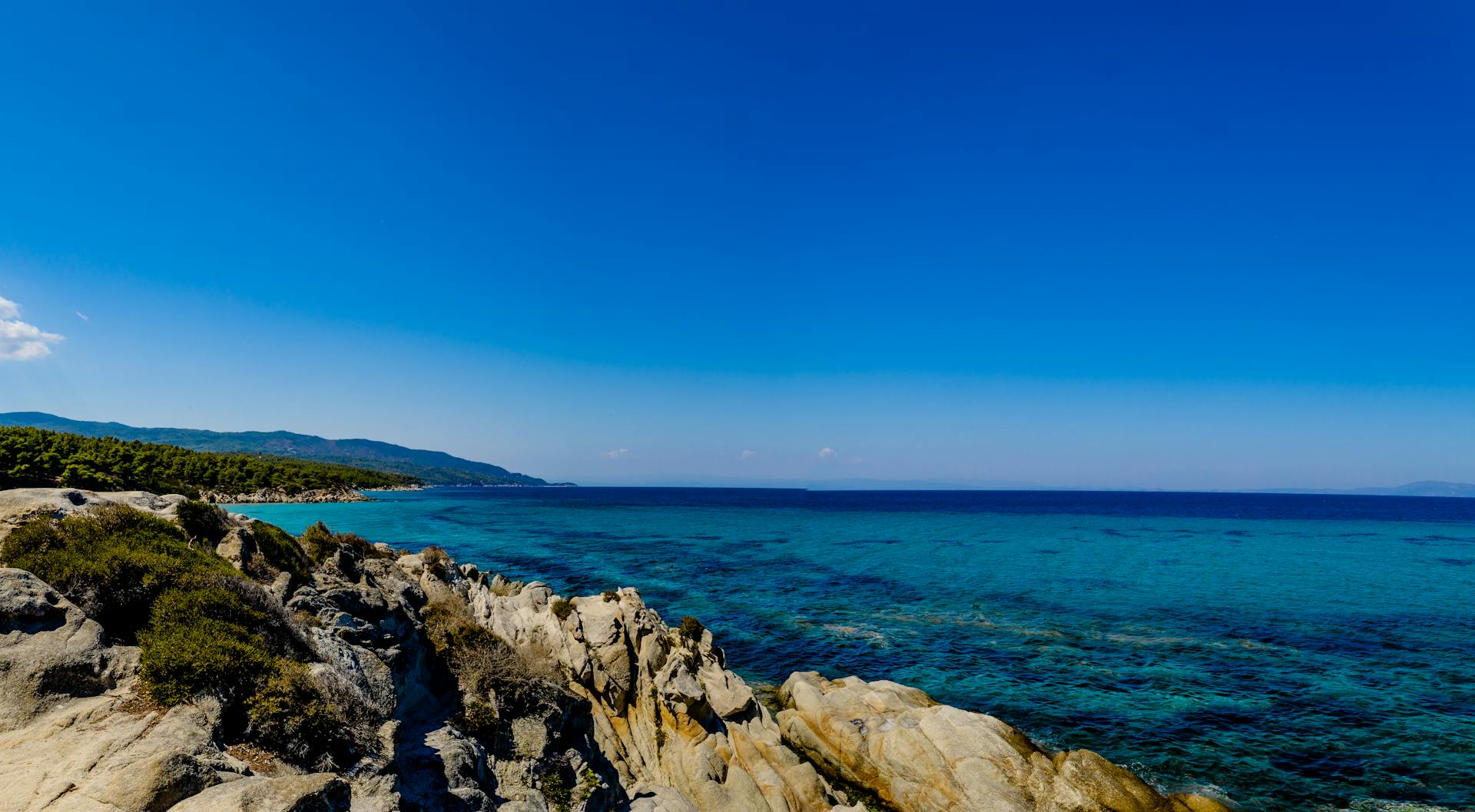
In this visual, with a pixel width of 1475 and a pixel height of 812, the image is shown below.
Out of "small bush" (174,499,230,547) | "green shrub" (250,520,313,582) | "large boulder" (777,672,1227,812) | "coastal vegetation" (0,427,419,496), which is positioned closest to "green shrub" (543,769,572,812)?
"large boulder" (777,672,1227,812)

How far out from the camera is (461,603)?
31234 millimetres

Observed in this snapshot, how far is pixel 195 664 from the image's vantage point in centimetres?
1181

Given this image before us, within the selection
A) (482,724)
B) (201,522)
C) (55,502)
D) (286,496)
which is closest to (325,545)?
(201,522)

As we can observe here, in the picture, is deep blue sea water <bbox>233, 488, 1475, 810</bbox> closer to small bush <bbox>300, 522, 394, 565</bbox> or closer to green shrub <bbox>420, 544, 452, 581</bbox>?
green shrub <bbox>420, 544, 452, 581</bbox>

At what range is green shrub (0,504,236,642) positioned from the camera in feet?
45.8

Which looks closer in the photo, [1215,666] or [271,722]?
[271,722]

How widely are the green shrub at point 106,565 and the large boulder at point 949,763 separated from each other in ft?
73.2

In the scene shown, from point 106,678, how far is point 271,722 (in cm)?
402

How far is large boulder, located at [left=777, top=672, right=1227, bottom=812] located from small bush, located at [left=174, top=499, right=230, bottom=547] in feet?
79.1

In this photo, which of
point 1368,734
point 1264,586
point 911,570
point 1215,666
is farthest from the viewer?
point 911,570

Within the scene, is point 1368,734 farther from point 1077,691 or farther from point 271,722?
point 271,722

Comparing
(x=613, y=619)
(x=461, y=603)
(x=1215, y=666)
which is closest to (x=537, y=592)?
(x=461, y=603)

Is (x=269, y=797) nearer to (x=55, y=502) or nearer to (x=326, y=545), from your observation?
(x=55, y=502)

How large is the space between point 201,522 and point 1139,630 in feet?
181
